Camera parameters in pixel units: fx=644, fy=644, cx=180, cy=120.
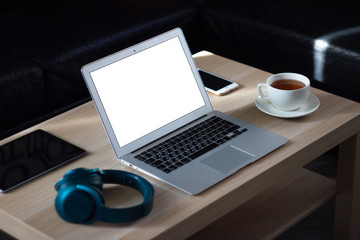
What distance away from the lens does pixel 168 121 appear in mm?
1585

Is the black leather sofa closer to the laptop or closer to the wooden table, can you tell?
the wooden table

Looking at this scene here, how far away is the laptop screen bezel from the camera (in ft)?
4.85

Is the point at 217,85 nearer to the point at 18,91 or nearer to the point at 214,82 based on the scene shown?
the point at 214,82

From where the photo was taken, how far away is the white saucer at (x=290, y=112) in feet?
5.32

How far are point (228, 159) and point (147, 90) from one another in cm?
27

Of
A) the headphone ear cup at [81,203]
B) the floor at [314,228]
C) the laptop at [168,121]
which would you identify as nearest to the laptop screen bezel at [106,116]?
the laptop at [168,121]

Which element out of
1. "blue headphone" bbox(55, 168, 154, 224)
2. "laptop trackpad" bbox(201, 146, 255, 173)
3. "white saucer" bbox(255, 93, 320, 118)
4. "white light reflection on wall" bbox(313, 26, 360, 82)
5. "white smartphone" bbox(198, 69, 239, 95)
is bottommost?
"white light reflection on wall" bbox(313, 26, 360, 82)

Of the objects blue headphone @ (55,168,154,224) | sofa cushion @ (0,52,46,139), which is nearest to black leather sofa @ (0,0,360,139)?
sofa cushion @ (0,52,46,139)

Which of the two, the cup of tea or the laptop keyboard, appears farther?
the cup of tea

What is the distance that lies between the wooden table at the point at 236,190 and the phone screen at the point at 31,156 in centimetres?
2

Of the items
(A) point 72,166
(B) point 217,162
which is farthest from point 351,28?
(A) point 72,166

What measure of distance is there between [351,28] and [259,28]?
34 centimetres

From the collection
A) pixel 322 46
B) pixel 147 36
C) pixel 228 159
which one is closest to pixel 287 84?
pixel 228 159

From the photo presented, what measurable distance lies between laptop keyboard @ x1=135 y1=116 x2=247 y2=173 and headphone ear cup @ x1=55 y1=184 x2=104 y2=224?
0.73 feet
